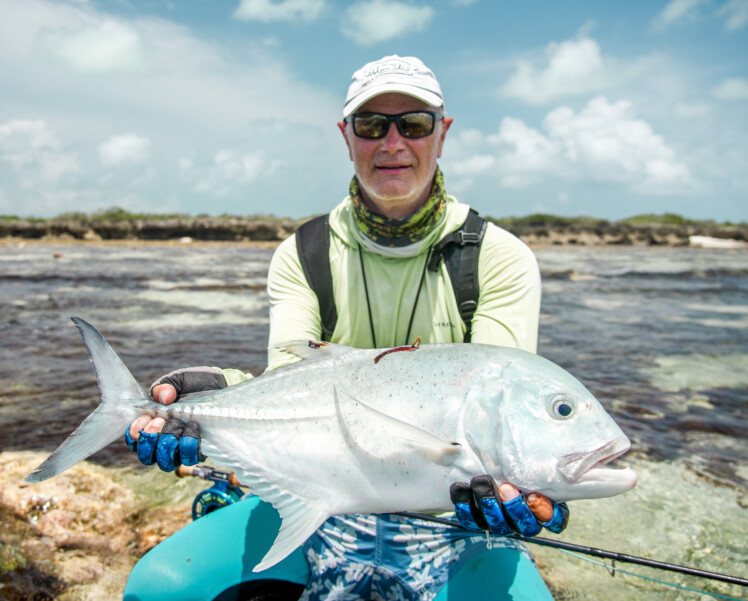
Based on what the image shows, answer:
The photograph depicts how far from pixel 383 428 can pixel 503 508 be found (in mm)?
527

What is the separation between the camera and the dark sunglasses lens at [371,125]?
2914 millimetres

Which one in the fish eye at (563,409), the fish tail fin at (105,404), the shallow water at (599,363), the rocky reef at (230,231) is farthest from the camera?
the rocky reef at (230,231)

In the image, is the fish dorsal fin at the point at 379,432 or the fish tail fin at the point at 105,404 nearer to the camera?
the fish dorsal fin at the point at 379,432

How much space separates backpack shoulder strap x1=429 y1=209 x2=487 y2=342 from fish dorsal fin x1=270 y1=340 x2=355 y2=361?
840 millimetres

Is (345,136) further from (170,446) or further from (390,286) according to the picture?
(170,446)

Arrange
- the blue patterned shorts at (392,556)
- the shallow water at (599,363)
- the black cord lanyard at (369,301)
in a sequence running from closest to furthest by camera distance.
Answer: the blue patterned shorts at (392,556), the black cord lanyard at (369,301), the shallow water at (599,363)

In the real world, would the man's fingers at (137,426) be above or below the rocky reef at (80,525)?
above

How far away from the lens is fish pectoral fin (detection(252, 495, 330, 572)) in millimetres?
2125

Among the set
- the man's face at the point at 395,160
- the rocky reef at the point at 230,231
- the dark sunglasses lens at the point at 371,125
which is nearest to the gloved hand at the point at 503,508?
the man's face at the point at 395,160

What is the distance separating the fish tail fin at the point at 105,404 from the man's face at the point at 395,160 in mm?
1533

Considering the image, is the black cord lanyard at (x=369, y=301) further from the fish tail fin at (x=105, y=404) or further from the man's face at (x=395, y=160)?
the fish tail fin at (x=105, y=404)

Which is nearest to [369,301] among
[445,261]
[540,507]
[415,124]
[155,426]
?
[445,261]

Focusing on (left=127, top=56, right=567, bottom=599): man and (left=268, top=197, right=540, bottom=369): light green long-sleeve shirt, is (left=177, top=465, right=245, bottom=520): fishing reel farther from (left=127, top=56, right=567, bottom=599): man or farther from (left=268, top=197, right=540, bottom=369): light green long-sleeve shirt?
(left=268, top=197, right=540, bottom=369): light green long-sleeve shirt

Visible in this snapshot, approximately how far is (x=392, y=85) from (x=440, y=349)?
142cm
